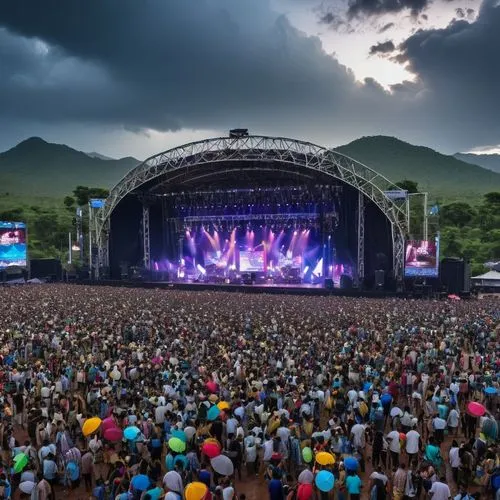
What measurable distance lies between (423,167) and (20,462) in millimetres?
159115

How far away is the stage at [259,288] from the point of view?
30812 millimetres

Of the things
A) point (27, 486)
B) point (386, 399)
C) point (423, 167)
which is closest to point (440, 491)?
point (386, 399)

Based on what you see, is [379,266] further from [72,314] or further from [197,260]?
[72,314]

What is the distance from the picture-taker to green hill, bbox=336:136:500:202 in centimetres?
14525

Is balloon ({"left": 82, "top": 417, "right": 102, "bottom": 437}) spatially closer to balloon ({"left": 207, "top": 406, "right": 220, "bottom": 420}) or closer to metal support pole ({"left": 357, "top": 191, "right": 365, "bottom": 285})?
balloon ({"left": 207, "top": 406, "right": 220, "bottom": 420})

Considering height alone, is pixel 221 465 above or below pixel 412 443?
above

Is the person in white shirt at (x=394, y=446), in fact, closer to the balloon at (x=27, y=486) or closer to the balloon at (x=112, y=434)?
the balloon at (x=112, y=434)

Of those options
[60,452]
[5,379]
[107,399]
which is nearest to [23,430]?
[5,379]

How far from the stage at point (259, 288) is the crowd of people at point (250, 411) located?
1376 centimetres

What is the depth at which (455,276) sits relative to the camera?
30281 mm

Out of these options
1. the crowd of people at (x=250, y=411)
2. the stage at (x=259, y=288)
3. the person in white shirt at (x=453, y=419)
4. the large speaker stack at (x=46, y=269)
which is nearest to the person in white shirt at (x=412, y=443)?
the crowd of people at (x=250, y=411)

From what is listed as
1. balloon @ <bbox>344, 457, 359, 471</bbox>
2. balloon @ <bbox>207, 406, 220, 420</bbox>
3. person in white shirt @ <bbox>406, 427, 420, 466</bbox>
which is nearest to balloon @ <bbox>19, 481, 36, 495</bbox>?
Result: balloon @ <bbox>207, 406, 220, 420</bbox>

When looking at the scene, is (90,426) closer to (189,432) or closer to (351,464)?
(189,432)

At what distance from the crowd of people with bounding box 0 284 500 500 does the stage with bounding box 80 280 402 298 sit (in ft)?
45.1
